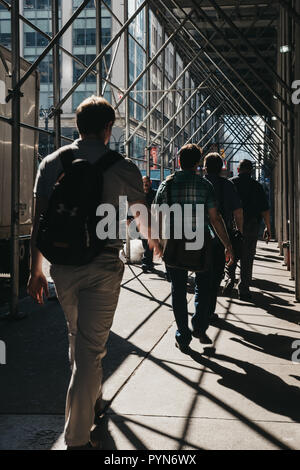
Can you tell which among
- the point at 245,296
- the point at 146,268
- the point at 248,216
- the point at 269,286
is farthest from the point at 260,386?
the point at 146,268

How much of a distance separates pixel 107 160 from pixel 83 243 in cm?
45

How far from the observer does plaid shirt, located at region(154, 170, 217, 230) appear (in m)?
5.46

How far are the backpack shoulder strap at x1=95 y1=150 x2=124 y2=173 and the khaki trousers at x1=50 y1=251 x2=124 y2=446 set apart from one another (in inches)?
17.1

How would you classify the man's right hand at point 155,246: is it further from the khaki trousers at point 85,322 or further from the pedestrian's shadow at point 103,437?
the pedestrian's shadow at point 103,437

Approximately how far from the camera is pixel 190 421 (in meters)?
3.75

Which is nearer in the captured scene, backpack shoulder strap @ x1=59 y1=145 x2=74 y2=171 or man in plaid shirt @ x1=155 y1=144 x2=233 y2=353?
backpack shoulder strap @ x1=59 y1=145 x2=74 y2=171

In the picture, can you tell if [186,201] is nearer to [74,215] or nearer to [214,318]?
[214,318]

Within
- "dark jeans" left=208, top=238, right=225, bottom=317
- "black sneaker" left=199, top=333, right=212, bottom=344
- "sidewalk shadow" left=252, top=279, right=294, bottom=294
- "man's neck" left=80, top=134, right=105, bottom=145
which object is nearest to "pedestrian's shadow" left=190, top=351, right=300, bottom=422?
"black sneaker" left=199, top=333, right=212, bottom=344

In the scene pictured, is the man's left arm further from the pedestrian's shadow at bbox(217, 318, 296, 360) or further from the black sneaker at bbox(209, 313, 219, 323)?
the black sneaker at bbox(209, 313, 219, 323)

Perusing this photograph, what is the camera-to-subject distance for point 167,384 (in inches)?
179

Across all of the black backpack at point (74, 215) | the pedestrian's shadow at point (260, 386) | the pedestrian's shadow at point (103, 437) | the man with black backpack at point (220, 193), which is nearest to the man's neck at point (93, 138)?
the black backpack at point (74, 215)

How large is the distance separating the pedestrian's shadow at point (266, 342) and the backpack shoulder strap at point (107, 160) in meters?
2.92

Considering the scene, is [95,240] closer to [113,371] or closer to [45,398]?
[45,398]

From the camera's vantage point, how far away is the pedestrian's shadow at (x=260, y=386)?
4.06 m
